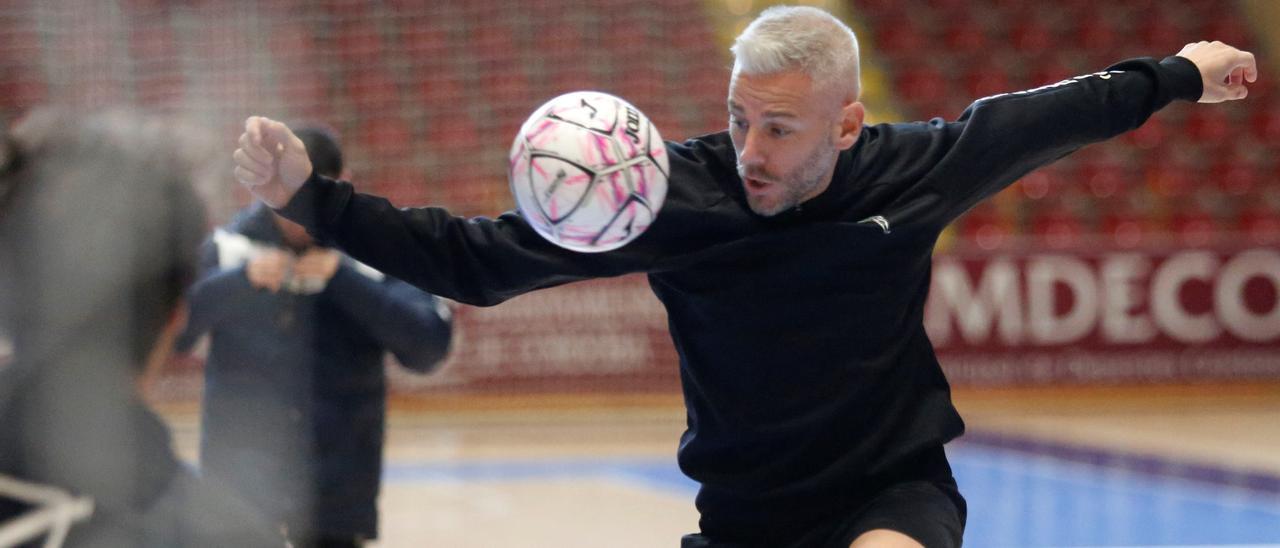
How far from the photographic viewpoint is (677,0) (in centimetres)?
1298

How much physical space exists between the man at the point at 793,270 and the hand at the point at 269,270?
1.41 m

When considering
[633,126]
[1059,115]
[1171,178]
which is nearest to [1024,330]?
[1171,178]

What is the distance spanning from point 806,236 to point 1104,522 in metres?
4.59

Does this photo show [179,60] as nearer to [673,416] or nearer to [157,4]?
[157,4]

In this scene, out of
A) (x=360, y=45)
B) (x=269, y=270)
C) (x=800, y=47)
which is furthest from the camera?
(x=360, y=45)

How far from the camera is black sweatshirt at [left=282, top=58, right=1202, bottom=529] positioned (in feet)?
9.37

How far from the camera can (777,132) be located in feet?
9.36

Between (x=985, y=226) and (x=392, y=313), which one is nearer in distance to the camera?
(x=392, y=313)

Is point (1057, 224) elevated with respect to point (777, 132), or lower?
lower

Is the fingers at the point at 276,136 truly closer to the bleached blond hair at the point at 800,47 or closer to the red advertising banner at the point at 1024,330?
the bleached blond hair at the point at 800,47

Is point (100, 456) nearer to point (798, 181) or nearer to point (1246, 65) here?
point (798, 181)

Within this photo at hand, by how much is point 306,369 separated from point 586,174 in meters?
1.88

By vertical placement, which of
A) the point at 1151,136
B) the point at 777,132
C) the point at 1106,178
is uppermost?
the point at 777,132

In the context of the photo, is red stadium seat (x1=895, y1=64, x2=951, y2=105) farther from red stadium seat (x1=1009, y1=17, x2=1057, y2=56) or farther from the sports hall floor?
the sports hall floor
